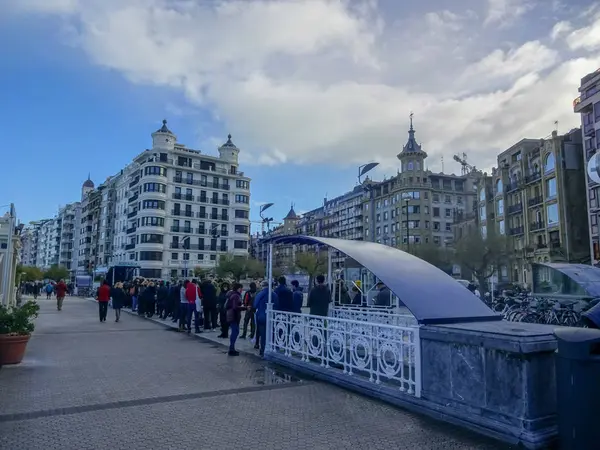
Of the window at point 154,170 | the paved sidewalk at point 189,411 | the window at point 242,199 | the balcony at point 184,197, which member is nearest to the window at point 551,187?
the paved sidewalk at point 189,411

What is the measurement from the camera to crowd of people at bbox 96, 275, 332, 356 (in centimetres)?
984

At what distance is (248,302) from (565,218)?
37545 millimetres

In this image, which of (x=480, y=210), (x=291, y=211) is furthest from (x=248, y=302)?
(x=291, y=211)

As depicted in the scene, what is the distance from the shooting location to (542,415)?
4449mm

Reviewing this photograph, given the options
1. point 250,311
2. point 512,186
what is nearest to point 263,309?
point 250,311

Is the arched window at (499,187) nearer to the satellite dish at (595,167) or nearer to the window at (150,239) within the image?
the window at (150,239)

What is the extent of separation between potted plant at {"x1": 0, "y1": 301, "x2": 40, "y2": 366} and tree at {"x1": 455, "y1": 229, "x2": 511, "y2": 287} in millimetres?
30437

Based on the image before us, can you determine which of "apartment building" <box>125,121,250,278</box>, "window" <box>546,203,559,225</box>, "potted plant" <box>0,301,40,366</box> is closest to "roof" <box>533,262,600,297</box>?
"potted plant" <box>0,301,40,366</box>

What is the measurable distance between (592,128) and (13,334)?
40609mm

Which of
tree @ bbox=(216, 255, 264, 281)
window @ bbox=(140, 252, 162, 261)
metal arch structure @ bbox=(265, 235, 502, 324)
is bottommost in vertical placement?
metal arch structure @ bbox=(265, 235, 502, 324)

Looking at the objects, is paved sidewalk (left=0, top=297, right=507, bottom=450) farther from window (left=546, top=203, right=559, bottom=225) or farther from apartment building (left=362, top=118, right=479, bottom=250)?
apartment building (left=362, top=118, right=479, bottom=250)

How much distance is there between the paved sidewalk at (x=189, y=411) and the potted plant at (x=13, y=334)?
0.22 metres

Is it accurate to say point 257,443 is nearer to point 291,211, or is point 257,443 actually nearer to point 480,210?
point 480,210

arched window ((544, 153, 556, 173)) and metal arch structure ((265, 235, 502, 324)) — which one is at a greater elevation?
arched window ((544, 153, 556, 173))
